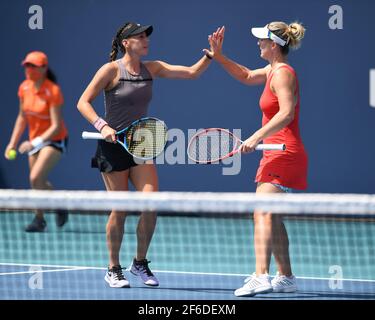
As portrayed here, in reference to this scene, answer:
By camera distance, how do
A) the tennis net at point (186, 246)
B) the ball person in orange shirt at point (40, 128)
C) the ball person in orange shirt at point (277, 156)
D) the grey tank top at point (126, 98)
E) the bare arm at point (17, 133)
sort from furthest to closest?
the bare arm at point (17, 133), the ball person in orange shirt at point (40, 128), the grey tank top at point (126, 98), the ball person in orange shirt at point (277, 156), the tennis net at point (186, 246)

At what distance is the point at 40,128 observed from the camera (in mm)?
9336

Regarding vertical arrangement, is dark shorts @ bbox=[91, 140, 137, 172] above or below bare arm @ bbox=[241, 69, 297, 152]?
below

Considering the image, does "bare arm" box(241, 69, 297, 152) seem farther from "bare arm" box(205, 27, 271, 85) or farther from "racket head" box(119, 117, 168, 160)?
"racket head" box(119, 117, 168, 160)

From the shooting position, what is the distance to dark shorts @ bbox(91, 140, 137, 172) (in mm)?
6227

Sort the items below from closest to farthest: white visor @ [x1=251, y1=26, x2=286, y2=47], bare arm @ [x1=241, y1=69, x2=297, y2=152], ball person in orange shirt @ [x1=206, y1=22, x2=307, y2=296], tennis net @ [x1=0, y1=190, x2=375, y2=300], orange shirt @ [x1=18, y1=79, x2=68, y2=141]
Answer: tennis net @ [x1=0, y1=190, x2=375, y2=300], bare arm @ [x1=241, y1=69, x2=297, y2=152], ball person in orange shirt @ [x1=206, y1=22, x2=307, y2=296], white visor @ [x1=251, y1=26, x2=286, y2=47], orange shirt @ [x1=18, y1=79, x2=68, y2=141]

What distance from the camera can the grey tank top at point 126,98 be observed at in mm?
6238

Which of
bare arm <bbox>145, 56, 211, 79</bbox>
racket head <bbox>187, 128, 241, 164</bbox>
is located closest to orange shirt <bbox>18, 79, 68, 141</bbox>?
bare arm <bbox>145, 56, 211, 79</bbox>

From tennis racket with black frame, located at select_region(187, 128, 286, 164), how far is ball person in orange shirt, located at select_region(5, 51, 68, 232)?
9.56ft

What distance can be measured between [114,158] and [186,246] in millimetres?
2148

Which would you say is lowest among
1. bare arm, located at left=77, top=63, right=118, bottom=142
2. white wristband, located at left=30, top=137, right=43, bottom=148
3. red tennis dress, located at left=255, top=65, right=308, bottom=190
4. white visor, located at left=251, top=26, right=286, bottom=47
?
red tennis dress, located at left=255, top=65, right=308, bottom=190

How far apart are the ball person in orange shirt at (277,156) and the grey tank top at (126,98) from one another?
0.71m

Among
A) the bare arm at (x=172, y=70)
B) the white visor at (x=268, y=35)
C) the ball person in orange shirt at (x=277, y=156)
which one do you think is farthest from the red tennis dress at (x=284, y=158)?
the bare arm at (x=172, y=70)

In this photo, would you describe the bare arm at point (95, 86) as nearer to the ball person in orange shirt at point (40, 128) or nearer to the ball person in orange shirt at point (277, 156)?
the ball person in orange shirt at point (277, 156)

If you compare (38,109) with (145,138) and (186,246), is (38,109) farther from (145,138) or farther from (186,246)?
(145,138)
